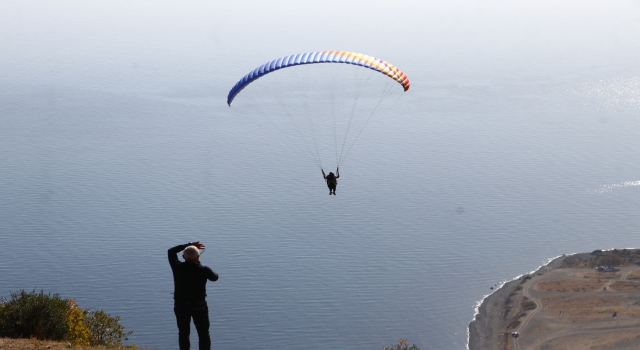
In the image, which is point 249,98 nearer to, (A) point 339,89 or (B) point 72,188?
(A) point 339,89

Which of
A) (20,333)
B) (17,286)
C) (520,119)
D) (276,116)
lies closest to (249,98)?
(276,116)

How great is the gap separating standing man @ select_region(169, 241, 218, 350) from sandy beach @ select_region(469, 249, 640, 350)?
1870 inches

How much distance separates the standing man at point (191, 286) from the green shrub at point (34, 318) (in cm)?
623

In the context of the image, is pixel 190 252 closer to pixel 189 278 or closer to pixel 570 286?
pixel 189 278

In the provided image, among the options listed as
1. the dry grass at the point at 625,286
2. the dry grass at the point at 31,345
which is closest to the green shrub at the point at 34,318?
the dry grass at the point at 31,345

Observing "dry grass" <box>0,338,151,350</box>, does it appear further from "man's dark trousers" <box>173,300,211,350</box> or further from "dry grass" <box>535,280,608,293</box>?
"dry grass" <box>535,280,608,293</box>

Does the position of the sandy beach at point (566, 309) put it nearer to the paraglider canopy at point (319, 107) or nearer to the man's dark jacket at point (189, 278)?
the paraglider canopy at point (319, 107)

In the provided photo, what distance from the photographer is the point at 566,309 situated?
189 feet

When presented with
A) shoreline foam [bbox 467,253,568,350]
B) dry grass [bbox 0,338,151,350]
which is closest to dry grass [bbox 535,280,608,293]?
shoreline foam [bbox 467,253,568,350]

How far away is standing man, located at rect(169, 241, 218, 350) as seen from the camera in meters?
8.56

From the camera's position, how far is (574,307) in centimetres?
5825

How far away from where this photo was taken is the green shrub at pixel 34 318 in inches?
553

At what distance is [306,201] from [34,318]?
70935 millimetres

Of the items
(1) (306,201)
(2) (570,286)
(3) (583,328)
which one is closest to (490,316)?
(3) (583,328)
